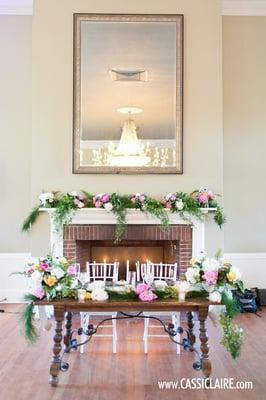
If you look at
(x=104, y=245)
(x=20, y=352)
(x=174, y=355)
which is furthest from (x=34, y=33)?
(x=174, y=355)

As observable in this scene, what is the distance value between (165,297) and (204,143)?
9.64ft

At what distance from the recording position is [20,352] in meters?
4.31

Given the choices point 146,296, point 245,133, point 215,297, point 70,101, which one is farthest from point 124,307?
point 245,133

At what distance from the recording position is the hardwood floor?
3.32 meters

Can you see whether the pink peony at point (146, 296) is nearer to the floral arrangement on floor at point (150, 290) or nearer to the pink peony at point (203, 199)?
the floral arrangement on floor at point (150, 290)

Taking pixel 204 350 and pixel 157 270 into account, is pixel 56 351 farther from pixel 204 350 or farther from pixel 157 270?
pixel 157 270

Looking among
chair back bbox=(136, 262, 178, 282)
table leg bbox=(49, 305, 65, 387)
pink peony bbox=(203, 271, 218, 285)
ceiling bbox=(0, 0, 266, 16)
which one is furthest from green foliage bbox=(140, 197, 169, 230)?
ceiling bbox=(0, 0, 266, 16)

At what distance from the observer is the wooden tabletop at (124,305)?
3.43 meters

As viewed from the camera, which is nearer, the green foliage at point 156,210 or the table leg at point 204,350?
the table leg at point 204,350

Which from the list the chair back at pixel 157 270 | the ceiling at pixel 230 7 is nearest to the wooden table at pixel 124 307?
the chair back at pixel 157 270

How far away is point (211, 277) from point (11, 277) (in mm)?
4022

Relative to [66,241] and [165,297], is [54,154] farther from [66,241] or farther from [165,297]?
[165,297]

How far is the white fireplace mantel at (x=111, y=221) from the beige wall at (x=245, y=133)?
92cm

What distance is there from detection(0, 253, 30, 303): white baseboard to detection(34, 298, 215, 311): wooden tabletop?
129 inches
